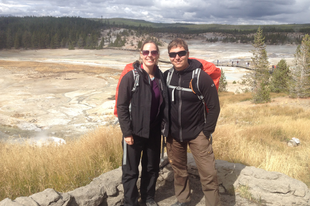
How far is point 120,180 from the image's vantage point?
3.45m

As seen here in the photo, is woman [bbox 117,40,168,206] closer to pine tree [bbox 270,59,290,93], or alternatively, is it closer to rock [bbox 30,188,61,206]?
rock [bbox 30,188,61,206]

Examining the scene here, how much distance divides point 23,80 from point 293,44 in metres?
70.8

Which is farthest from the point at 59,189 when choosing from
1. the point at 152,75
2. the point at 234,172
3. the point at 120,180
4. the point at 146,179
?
the point at 234,172

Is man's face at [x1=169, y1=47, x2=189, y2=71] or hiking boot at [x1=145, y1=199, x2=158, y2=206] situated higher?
man's face at [x1=169, y1=47, x2=189, y2=71]

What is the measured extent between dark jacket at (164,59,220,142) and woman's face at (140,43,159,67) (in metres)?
0.32

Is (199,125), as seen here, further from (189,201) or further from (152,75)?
(189,201)

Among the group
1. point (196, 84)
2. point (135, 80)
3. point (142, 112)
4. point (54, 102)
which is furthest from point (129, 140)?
point (54, 102)

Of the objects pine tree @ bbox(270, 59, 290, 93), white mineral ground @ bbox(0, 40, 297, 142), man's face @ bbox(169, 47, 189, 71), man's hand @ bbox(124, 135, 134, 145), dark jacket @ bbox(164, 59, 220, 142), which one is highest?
man's face @ bbox(169, 47, 189, 71)

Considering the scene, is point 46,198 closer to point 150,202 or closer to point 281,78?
point 150,202

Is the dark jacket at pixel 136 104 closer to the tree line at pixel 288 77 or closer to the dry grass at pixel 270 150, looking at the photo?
the dry grass at pixel 270 150

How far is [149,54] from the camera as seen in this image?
288 centimetres

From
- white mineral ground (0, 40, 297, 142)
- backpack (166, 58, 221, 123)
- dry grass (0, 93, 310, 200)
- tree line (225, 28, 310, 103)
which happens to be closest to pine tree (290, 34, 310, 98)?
tree line (225, 28, 310, 103)

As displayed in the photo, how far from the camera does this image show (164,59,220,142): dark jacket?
→ 9.21 feet

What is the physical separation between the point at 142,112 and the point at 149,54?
2.17 ft
